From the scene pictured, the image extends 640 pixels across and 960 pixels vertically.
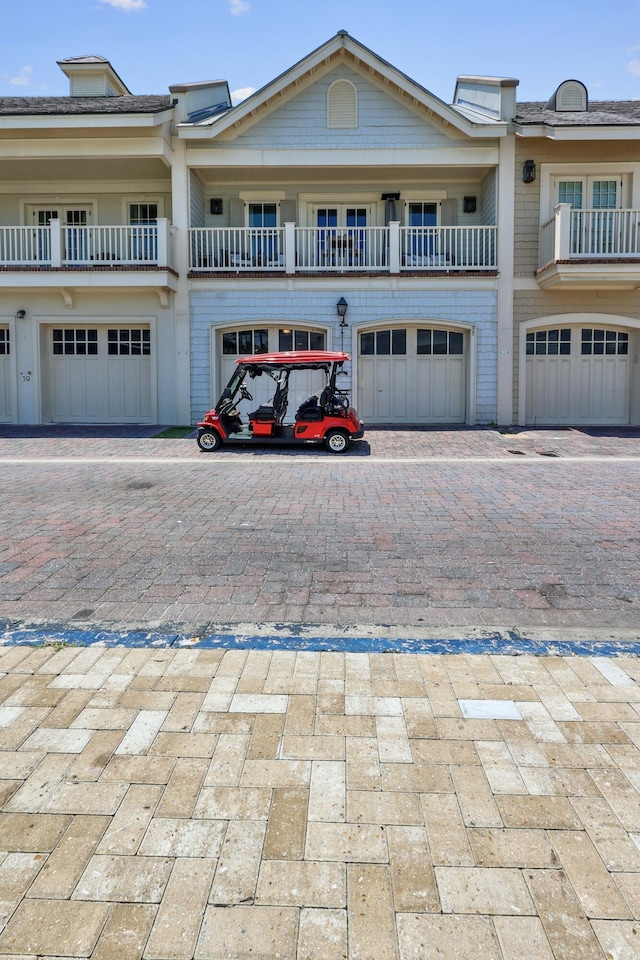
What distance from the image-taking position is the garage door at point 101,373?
17578 mm

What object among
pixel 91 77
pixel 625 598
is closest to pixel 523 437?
pixel 625 598

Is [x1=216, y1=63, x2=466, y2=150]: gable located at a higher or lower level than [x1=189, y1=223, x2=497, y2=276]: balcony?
A: higher

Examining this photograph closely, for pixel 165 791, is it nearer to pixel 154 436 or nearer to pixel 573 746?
pixel 573 746

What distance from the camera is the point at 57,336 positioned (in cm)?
1769

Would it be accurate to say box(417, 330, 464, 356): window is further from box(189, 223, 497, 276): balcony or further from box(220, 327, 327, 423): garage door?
box(220, 327, 327, 423): garage door

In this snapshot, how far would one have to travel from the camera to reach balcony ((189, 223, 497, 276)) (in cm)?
1669

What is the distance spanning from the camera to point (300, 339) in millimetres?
17250

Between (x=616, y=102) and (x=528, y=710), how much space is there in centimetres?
2197

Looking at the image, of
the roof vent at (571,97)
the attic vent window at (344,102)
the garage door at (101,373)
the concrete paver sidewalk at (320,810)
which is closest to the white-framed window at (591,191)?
the roof vent at (571,97)

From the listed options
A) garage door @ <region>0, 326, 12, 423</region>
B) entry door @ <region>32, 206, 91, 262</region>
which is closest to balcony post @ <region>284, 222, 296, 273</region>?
entry door @ <region>32, 206, 91, 262</region>

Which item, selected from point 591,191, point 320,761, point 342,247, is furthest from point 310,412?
point 591,191

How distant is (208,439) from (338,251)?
7037 millimetres

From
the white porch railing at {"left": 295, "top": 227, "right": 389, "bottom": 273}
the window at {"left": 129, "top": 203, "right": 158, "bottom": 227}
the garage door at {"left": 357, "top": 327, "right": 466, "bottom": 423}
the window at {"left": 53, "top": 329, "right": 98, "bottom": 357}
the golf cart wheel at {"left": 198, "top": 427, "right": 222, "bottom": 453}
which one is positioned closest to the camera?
the golf cart wheel at {"left": 198, "top": 427, "right": 222, "bottom": 453}

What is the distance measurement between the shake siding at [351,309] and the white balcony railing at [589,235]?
193cm
